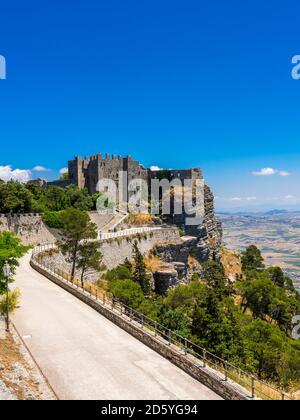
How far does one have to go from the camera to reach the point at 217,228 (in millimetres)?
70062

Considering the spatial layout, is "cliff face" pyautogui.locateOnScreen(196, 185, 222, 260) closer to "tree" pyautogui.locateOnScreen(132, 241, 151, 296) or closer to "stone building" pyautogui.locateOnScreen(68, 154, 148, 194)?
"stone building" pyautogui.locateOnScreen(68, 154, 148, 194)

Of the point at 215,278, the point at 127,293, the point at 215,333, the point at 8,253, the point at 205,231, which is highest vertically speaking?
the point at 8,253

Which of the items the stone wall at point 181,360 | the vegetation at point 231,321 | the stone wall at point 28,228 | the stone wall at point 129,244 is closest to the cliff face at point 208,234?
the stone wall at point 129,244

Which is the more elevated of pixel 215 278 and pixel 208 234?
pixel 208 234

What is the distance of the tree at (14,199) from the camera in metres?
45.1

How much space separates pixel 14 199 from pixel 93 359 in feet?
113

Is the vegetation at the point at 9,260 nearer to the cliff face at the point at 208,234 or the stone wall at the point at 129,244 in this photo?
the stone wall at the point at 129,244

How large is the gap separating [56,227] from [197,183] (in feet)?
91.4

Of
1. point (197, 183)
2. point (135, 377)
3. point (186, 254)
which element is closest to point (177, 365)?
point (135, 377)

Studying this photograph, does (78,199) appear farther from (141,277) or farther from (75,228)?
(75,228)

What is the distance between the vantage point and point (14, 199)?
45.6 metres

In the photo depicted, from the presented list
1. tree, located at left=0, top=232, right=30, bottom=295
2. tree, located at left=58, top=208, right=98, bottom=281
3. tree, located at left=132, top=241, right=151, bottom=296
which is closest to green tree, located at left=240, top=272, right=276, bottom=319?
tree, located at left=132, top=241, right=151, bottom=296

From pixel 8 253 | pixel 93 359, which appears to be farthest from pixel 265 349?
pixel 8 253
